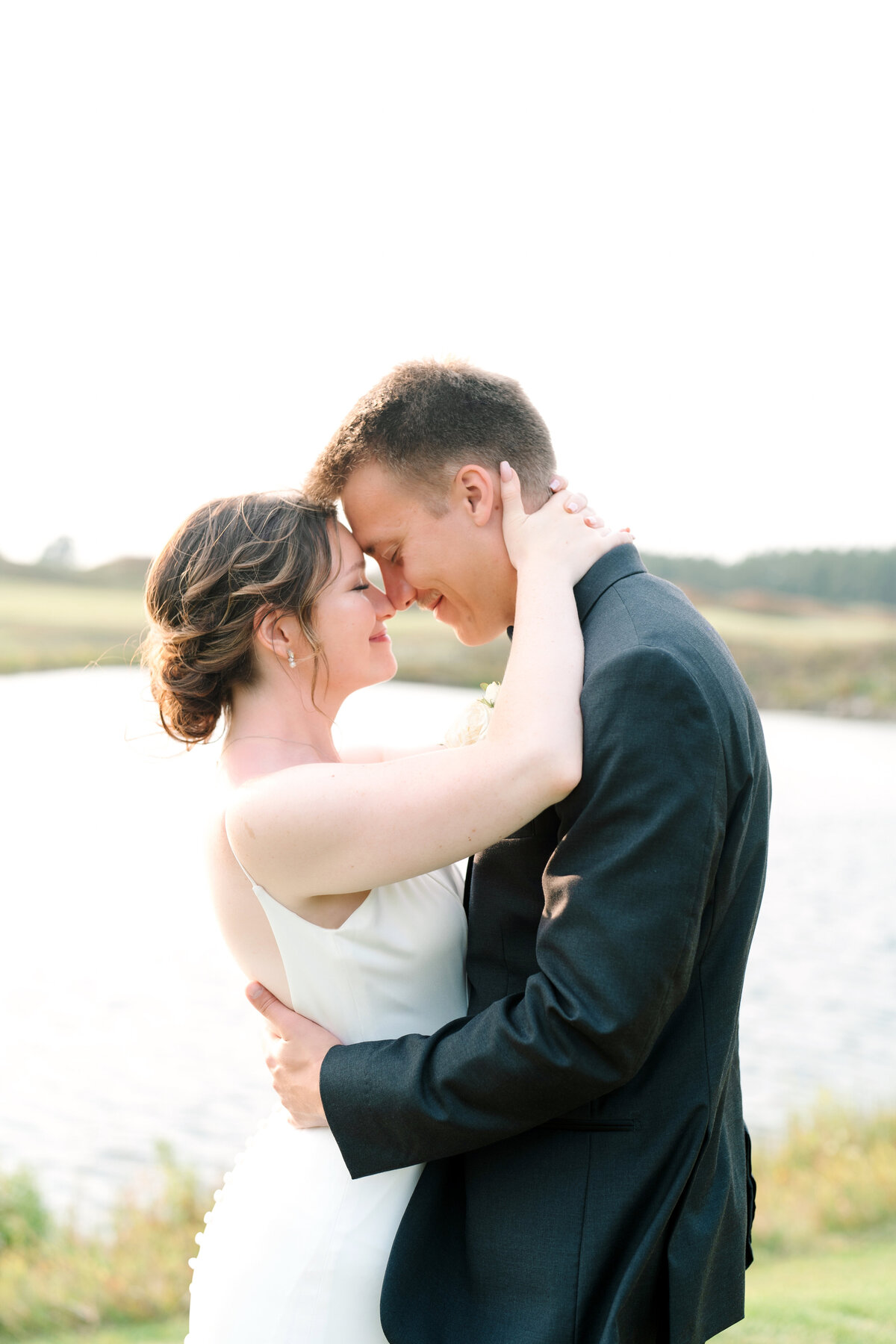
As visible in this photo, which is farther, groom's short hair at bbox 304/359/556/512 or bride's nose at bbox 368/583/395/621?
bride's nose at bbox 368/583/395/621

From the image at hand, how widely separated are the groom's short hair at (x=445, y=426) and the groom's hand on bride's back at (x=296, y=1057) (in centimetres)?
115

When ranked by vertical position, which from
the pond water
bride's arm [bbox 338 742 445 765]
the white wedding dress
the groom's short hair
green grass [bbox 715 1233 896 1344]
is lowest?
the pond water

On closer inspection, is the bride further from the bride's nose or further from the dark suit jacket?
the dark suit jacket

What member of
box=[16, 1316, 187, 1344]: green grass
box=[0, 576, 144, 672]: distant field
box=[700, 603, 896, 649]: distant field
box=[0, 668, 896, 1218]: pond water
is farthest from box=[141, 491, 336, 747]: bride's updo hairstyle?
box=[700, 603, 896, 649]: distant field

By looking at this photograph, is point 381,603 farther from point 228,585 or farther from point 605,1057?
point 605,1057

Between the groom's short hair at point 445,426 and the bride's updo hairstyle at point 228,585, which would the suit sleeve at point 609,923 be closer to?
the groom's short hair at point 445,426

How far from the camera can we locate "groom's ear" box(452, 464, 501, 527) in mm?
2342

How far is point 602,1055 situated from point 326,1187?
741 mm

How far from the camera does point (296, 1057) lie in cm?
220

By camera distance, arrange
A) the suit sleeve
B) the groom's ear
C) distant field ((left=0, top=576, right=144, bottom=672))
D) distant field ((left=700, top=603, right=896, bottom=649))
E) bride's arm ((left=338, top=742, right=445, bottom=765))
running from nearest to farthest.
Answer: the suit sleeve, the groom's ear, bride's arm ((left=338, top=742, right=445, bottom=765)), distant field ((left=0, top=576, right=144, bottom=672)), distant field ((left=700, top=603, right=896, bottom=649))

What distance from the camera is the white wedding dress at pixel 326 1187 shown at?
2098 millimetres

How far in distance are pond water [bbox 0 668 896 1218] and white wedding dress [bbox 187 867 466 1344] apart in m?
5.63

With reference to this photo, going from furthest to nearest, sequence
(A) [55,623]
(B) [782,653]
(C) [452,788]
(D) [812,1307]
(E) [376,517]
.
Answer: (B) [782,653], (A) [55,623], (D) [812,1307], (E) [376,517], (C) [452,788]

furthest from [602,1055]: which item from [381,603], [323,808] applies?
[381,603]
